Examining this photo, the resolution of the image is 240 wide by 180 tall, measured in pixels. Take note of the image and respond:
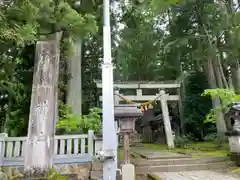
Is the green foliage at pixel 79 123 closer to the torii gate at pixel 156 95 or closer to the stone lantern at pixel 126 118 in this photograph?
the stone lantern at pixel 126 118

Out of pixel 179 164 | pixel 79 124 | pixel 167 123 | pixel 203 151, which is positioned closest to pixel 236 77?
pixel 167 123

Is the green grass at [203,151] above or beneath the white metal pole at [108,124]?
beneath

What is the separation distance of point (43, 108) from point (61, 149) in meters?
1.28

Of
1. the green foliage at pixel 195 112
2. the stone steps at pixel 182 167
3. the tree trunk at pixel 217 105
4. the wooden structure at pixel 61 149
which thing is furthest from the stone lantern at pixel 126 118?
the green foliage at pixel 195 112

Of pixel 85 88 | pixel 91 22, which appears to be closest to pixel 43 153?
pixel 91 22

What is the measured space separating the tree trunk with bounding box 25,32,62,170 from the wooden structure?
2.30 feet

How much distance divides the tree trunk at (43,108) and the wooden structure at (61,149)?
2.30 ft

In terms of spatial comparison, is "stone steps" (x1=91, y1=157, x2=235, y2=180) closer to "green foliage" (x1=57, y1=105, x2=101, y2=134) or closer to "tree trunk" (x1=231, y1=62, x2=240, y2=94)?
"green foliage" (x1=57, y1=105, x2=101, y2=134)

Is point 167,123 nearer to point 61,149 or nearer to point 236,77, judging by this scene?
point 236,77

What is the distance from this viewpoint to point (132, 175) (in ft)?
17.6

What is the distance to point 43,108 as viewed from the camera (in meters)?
5.12

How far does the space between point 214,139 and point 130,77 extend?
7.93 meters

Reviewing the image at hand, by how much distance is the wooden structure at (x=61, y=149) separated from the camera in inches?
214

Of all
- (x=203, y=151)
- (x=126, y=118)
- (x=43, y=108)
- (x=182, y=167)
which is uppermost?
(x=43, y=108)
